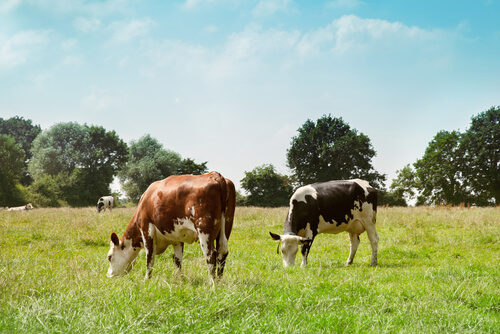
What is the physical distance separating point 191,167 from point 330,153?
74.3 feet

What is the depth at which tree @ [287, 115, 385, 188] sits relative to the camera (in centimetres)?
4472

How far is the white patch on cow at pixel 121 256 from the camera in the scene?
7.16 metres

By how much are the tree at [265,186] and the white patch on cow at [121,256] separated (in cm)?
3993

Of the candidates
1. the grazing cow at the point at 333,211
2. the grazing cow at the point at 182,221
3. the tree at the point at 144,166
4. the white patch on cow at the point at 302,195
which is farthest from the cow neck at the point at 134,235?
the tree at the point at 144,166

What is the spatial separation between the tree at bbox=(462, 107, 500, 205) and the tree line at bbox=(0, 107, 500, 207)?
0.09 m

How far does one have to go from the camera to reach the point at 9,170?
4194 cm

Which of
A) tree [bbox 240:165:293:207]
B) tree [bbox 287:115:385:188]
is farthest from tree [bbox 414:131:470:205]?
tree [bbox 240:165:293:207]

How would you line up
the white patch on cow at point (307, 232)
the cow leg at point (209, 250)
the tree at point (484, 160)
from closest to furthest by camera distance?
1. the cow leg at point (209, 250)
2. the white patch on cow at point (307, 232)
3. the tree at point (484, 160)

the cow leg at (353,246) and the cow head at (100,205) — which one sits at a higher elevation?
the cow leg at (353,246)

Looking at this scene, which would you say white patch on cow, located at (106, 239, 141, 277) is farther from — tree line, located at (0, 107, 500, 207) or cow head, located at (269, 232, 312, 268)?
tree line, located at (0, 107, 500, 207)

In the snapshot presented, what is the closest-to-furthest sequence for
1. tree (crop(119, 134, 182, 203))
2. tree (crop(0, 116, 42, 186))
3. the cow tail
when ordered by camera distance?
the cow tail → tree (crop(119, 134, 182, 203)) → tree (crop(0, 116, 42, 186))

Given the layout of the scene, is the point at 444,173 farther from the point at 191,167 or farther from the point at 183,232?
the point at 183,232

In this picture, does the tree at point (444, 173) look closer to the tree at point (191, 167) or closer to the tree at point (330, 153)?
the tree at point (330, 153)

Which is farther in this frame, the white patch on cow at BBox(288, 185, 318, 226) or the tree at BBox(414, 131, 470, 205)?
the tree at BBox(414, 131, 470, 205)
